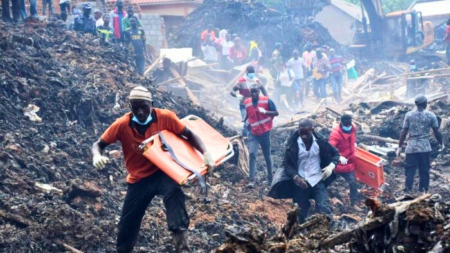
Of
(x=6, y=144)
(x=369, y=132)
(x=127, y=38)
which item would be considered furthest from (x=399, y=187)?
(x=127, y=38)

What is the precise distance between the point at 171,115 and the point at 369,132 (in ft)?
35.8

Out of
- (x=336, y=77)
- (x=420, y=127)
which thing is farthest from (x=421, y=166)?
(x=336, y=77)

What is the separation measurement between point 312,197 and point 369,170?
8.08 feet

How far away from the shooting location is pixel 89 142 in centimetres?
1281

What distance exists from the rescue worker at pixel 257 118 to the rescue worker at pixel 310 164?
3422mm

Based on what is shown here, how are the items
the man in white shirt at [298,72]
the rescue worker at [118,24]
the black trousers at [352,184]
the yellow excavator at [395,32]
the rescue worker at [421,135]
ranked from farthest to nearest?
the yellow excavator at [395,32] → the man in white shirt at [298,72] → the rescue worker at [118,24] → the rescue worker at [421,135] → the black trousers at [352,184]

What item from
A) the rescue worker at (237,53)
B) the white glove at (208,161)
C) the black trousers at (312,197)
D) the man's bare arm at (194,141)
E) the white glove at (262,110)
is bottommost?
the black trousers at (312,197)

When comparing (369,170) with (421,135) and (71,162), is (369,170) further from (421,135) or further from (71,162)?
(71,162)

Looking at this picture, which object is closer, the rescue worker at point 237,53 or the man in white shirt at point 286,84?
the man in white shirt at point 286,84

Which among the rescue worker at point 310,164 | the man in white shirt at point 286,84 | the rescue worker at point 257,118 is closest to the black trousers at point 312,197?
the rescue worker at point 310,164

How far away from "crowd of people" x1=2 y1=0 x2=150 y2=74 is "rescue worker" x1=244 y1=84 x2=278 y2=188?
692cm

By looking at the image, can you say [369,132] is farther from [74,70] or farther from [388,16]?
[388,16]

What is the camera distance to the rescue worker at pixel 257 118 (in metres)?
12.9

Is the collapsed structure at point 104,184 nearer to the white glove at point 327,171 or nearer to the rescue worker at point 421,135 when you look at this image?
the rescue worker at point 421,135
